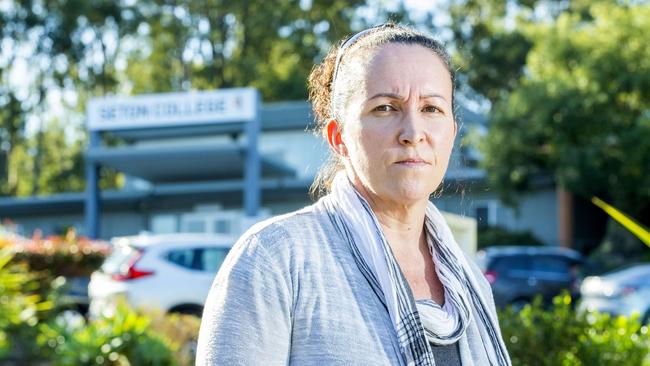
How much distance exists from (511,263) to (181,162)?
904 centimetres

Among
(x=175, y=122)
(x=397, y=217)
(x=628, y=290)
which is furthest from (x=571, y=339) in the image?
(x=175, y=122)

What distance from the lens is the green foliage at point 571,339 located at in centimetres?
523

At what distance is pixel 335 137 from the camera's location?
2432 millimetres

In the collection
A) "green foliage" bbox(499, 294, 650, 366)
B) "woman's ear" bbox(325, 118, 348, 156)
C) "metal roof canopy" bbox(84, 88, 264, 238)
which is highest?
"metal roof canopy" bbox(84, 88, 264, 238)

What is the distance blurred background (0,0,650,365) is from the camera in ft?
26.2

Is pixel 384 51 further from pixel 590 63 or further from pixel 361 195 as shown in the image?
pixel 590 63

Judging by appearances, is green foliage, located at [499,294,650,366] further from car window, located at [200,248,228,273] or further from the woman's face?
car window, located at [200,248,228,273]

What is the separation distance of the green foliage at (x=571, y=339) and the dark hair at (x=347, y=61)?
303 centimetres

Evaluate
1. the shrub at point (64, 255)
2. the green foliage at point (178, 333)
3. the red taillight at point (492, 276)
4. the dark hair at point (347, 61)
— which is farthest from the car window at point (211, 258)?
the dark hair at point (347, 61)

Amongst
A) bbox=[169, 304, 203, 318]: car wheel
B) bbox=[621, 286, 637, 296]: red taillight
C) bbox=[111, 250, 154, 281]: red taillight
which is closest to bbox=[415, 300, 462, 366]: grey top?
bbox=[169, 304, 203, 318]: car wheel

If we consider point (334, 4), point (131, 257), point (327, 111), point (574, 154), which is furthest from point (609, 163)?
point (327, 111)

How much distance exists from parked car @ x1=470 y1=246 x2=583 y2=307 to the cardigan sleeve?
18.1m

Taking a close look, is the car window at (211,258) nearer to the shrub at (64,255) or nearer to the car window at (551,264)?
the shrub at (64,255)

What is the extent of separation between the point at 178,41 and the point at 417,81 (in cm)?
→ 4243
